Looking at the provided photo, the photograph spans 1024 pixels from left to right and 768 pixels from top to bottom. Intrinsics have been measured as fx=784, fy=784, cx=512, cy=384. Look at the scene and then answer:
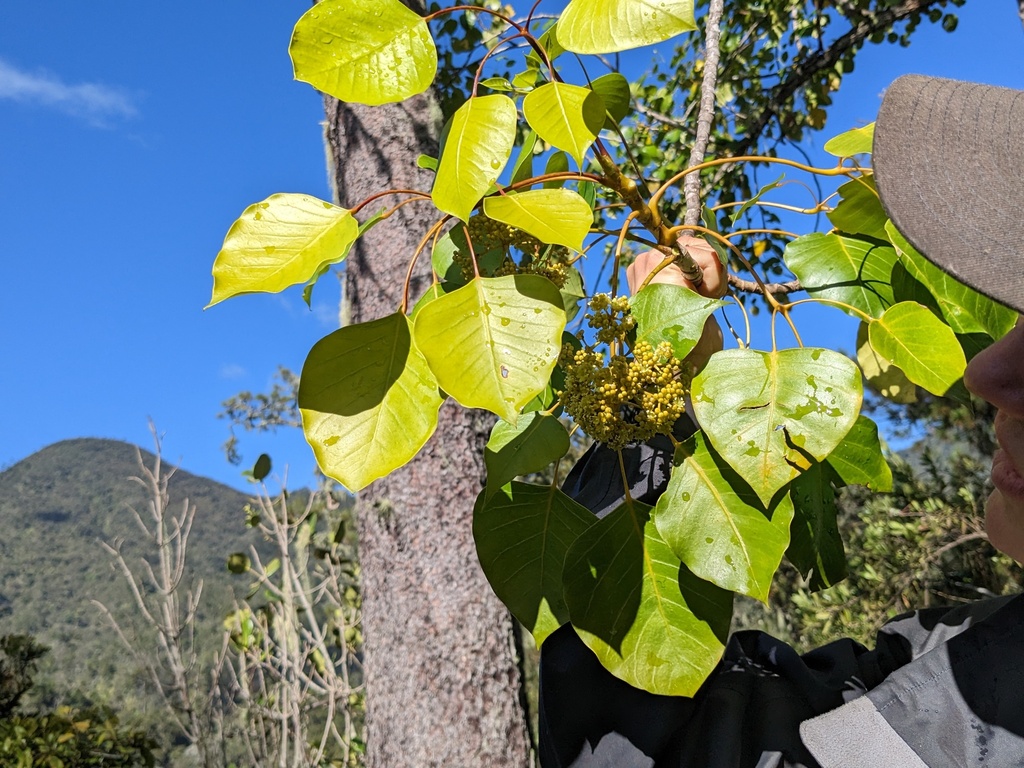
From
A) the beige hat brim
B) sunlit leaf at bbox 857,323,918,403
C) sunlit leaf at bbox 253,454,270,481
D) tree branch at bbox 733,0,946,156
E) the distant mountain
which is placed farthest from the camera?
the distant mountain

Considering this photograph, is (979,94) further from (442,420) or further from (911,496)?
(911,496)

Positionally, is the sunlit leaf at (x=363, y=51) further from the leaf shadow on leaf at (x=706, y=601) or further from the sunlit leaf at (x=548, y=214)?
the leaf shadow on leaf at (x=706, y=601)

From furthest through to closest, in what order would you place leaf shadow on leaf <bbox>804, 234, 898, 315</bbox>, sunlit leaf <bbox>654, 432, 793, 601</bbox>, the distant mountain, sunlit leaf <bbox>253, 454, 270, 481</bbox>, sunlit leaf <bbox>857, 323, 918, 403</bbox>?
the distant mountain → sunlit leaf <bbox>253, 454, 270, 481</bbox> → sunlit leaf <bbox>857, 323, 918, 403</bbox> → leaf shadow on leaf <bbox>804, 234, 898, 315</bbox> → sunlit leaf <bbox>654, 432, 793, 601</bbox>

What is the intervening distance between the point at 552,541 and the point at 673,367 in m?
0.22

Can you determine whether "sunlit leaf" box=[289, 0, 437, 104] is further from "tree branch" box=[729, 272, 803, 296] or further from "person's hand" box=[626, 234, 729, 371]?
"tree branch" box=[729, 272, 803, 296]

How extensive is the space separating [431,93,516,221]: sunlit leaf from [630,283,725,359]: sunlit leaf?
0.20 meters

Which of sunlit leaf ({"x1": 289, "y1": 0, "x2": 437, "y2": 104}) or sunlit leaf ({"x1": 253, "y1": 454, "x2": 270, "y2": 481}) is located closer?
sunlit leaf ({"x1": 289, "y1": 0, "x2": 437, "y2": 104})

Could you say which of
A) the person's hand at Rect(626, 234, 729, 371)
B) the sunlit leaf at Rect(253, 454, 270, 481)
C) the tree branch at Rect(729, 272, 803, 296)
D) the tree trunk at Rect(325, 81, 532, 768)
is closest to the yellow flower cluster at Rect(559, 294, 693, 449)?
the person's hand at Rect(626, 234, 729, 371)

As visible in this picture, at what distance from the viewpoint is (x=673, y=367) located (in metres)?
0.72

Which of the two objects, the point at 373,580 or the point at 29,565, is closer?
the point at 373,580

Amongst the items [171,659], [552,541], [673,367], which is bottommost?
[171,659]

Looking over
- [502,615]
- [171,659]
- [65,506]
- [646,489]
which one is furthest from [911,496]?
[65,506]

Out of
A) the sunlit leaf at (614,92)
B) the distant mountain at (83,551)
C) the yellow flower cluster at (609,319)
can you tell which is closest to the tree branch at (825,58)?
the sunlit leaf at (614,92)

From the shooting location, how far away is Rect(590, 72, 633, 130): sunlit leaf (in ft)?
2.71
